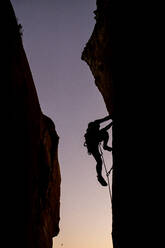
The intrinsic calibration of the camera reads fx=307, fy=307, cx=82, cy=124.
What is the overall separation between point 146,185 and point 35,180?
7481mm

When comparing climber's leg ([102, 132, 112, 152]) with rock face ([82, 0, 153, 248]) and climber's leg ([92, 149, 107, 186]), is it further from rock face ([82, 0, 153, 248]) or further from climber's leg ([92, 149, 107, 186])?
rock face ([82, 0, 153, 248])

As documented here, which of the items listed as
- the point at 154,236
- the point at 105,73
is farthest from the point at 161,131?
the point at 105,73

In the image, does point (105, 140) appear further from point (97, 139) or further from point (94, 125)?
point (94, 125)

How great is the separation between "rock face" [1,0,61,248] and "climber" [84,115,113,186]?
2187 millimetres

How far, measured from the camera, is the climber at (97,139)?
924 centimetres

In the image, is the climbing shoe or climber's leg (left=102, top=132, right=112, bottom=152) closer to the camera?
climber's leg (left=102, top=132, right=112, bottom=152)

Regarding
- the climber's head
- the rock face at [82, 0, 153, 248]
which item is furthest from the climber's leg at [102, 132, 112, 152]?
the rock face at [82, 0, 153, 248]

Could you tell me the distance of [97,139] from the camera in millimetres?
9367

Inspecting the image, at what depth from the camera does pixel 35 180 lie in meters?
12.1

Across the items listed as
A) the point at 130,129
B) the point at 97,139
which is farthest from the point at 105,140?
the point at 130,129

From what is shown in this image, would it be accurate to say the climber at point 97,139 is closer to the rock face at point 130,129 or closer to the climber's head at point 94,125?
the climber's head at point 94,125

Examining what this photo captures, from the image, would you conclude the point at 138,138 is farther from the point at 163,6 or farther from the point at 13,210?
the point at 13,210

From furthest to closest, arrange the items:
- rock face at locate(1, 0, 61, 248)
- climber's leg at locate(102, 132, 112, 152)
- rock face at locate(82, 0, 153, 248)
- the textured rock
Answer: climber's leg at locate(102, 132, 112, 152) < the textured rock < rock face at locate(1, 0, 61, 248) < rock face at locate(82, 0, 153, 248)

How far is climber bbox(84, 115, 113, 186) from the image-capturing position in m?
9.24
